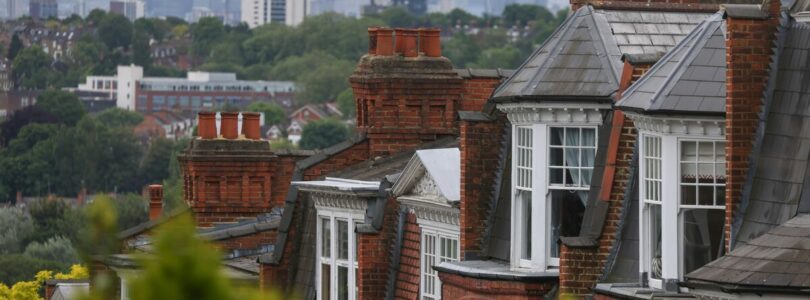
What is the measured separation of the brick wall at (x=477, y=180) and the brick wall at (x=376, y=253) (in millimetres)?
3083

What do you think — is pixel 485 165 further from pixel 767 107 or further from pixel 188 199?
pixel 188 199

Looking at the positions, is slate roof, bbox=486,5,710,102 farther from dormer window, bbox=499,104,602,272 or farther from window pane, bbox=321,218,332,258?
window pane, bbox=321,218,332,258

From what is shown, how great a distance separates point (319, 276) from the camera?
31156 millimetres

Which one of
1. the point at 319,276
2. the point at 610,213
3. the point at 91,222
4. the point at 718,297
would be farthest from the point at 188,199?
the point at 91,222

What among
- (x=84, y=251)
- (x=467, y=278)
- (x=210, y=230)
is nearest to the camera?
(x=84, y=251)

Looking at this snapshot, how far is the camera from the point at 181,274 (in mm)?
13672

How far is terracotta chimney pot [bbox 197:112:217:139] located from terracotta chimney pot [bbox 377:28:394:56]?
6010 mm

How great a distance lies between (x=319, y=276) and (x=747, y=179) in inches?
406

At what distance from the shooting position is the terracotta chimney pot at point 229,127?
136 feet

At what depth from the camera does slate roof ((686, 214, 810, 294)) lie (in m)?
19.5

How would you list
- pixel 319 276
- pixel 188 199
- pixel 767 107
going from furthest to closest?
pixel 188 199 → pixel 319 276 → pixel 767 107

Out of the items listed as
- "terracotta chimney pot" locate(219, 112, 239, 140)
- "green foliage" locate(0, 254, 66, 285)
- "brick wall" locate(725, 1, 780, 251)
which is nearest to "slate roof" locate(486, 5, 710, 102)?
"brick wall" locate(725, 1, 780, 251)

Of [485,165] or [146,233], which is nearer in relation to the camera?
[485,165]

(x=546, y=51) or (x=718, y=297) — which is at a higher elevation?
(x=546, y=51)
